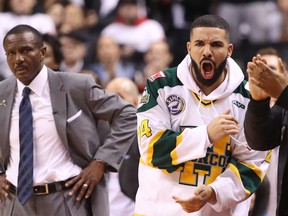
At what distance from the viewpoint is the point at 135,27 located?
13.0 m

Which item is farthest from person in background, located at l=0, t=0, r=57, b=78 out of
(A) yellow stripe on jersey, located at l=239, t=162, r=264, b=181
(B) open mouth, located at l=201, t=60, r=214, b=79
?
(A) yellow stripe on jersey, located at l=239, t=162, r=264, b=181

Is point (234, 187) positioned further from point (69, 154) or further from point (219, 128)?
point (69, 154)

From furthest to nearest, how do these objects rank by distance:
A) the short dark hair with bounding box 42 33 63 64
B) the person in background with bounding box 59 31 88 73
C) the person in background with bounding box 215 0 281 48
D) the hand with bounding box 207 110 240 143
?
the person in background with bounding box 215 0 281 48, the person in background with bounding box 59 31 88 73, the short dark hair with bounding box 42 33 63 64, the hand with bounding box 207 110 240 143

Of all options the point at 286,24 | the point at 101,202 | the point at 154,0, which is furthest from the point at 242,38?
the point at 101,202

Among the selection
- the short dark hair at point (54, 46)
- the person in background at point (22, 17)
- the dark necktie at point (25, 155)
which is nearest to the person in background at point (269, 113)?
the dark necktie at point (25, 155)

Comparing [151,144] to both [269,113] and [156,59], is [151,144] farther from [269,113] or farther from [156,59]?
[156,59]

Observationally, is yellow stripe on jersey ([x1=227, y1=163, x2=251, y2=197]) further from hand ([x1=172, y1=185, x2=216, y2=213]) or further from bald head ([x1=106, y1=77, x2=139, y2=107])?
bald head ([x1=106, y1=77, x2=139, y2=107])

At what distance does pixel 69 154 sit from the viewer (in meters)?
6.50

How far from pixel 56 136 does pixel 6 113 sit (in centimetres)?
42

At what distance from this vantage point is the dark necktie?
633 cm

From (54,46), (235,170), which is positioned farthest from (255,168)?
(54,46)

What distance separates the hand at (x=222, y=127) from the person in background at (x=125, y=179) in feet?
7.11

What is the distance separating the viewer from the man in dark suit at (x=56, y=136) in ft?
21.1

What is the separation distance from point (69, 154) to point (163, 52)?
5871 millimetres
